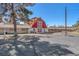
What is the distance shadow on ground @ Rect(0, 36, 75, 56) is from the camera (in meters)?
3.02

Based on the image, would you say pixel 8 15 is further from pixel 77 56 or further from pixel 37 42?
pixel 77 56

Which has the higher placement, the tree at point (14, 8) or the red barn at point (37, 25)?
the tree at point (14, 8)

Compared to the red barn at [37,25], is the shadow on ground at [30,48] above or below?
below

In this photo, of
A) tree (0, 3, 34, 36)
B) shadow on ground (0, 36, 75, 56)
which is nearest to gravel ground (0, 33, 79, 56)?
shadow on ground (0, 36, 75, 56)

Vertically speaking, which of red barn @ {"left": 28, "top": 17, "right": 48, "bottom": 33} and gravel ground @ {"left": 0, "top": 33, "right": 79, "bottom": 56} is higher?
red barn @ {"left": 28, "top": 17, "right": 48, "bottom": 33}

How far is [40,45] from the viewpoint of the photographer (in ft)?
9.95

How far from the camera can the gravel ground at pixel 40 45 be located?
Answer: 3.01m

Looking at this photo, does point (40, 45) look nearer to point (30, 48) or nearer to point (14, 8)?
point (30, 48)

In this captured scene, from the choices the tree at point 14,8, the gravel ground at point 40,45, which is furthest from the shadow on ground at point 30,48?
the tree at point 14,8

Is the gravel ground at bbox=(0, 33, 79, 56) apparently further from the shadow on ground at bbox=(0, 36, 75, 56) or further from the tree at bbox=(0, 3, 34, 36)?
the tree at bbox=(0, 3, 34, 36)

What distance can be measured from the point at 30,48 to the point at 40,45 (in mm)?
107

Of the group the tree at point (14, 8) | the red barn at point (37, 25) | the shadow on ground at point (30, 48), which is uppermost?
the tree at point (14, 8)

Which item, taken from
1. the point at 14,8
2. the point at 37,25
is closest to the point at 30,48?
the point at 37,25

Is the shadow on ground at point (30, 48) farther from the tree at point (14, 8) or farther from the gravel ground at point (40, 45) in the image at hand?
the tree at point (14, 8)
